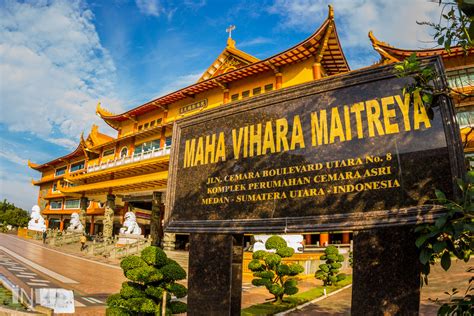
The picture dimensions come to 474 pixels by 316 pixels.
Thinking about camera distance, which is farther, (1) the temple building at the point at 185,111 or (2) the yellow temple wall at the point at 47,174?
(2) the yellow temple wall at the point at 47,174

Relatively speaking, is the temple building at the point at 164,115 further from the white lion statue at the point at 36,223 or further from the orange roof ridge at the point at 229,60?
the white lion statue at the point at 36,223

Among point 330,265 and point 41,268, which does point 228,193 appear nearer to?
point 330,265

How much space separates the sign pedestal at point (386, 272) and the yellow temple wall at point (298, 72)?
17036 mm

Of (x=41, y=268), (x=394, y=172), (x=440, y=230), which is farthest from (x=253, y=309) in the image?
(x=41, y=268)

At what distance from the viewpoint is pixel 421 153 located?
12.2 feet

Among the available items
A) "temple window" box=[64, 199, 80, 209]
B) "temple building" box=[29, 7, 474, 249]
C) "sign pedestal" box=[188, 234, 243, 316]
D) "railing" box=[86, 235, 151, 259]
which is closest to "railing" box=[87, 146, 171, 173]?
"temple building" box=[29, 7, 474, 249]

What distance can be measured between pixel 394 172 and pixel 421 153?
1.11 feet

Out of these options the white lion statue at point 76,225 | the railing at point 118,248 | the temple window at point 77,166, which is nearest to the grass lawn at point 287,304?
the railing at point 118,248

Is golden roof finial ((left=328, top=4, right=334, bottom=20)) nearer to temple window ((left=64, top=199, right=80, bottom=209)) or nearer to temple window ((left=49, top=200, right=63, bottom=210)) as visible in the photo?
temple window ((left=64, top=199, right=80, bottom=209))

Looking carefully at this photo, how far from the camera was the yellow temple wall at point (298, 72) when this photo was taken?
20.2 m

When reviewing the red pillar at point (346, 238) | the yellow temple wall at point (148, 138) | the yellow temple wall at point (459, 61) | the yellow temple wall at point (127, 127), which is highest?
the yellow temple wall at point (459, 61)

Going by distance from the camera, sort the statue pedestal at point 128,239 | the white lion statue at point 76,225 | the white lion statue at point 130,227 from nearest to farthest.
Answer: the statue pedestal at point 128,239 → the white lion statue at point 130,227 → the white lion statue at point 76,225

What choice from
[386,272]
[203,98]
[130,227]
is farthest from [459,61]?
[130,227]

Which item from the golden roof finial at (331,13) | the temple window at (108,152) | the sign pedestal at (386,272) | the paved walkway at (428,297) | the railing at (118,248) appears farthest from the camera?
the temple window at (108,152)
